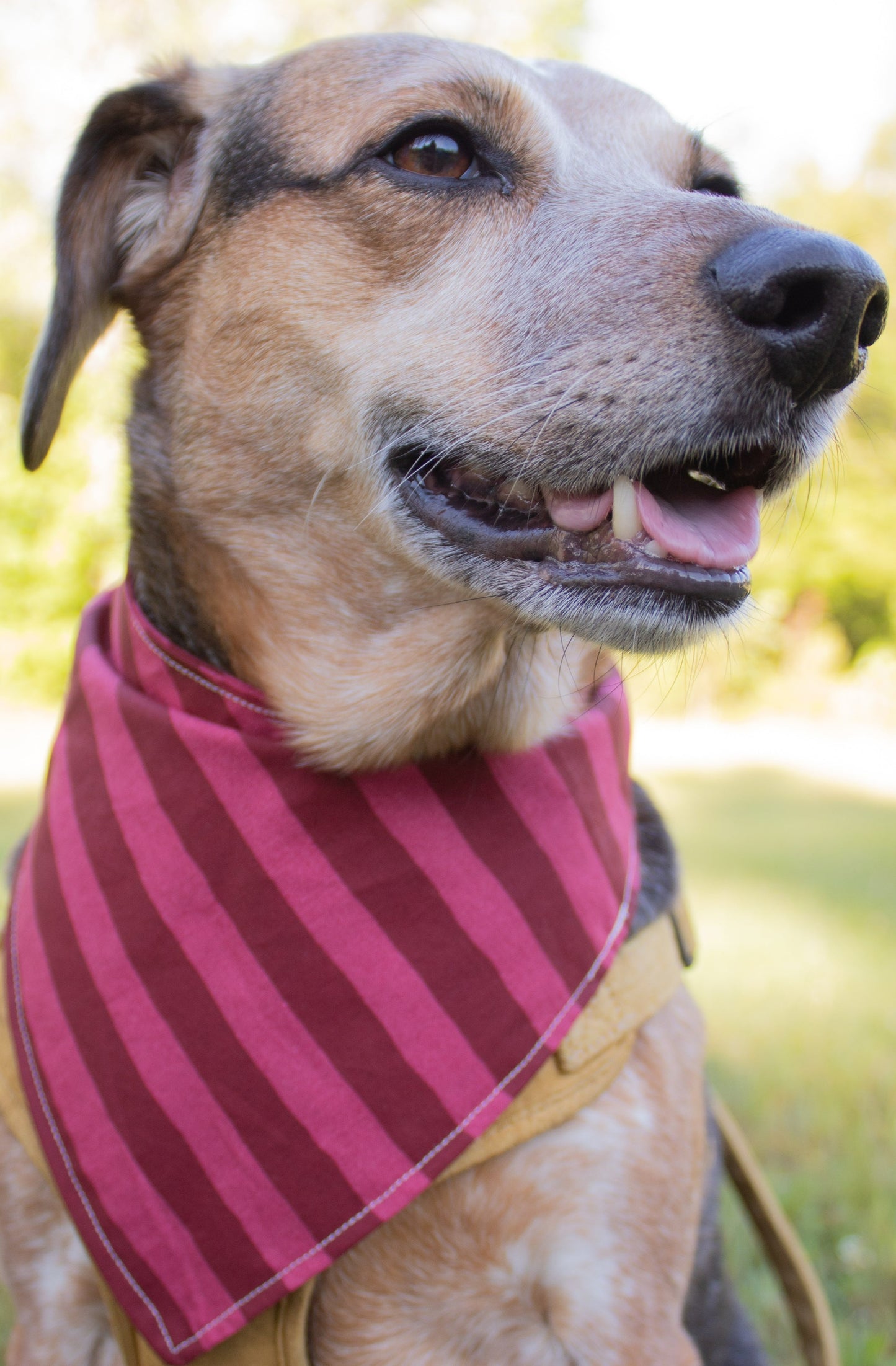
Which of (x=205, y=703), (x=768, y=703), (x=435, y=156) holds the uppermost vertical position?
(x=435, y=156)

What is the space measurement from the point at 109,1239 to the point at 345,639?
1168 millimetres

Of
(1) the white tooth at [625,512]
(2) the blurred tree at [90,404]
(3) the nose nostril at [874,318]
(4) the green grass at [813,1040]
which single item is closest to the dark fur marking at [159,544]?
(1) the white tooth at [625,512]

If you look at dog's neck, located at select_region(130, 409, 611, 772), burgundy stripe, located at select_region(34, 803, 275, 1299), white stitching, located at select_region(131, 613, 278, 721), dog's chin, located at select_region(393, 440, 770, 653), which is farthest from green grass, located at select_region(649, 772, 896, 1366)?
white stitching, located at select_region(131, 613, 278, 721)

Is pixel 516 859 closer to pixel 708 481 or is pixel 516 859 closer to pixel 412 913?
pixel 412 913

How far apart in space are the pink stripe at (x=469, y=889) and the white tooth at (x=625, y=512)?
24.5 inches

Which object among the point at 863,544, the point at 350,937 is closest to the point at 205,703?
the point at 350,937

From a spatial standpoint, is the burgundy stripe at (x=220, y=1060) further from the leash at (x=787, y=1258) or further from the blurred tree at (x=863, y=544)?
the blurred tree at (x=863, y=544)

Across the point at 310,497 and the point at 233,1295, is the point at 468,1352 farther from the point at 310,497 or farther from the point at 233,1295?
the point at 310,497

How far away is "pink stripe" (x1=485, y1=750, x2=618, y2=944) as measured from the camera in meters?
2.03

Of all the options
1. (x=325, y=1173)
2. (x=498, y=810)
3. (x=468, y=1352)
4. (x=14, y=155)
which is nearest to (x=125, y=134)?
(x=498, y=810)

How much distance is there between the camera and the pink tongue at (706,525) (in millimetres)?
1743

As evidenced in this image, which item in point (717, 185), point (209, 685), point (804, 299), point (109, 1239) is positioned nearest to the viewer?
point (804, 299)

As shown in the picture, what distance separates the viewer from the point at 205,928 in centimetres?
197

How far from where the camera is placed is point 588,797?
2.15m
